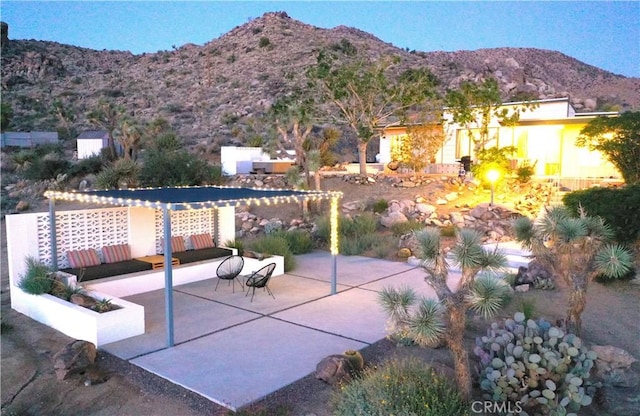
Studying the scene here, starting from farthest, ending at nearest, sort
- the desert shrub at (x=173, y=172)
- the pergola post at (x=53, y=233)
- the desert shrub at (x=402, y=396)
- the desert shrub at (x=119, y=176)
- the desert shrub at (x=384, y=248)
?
the desert shrub at (x=173, y=172)
the desert shrub at (x=119, y=176)
the desert shrub at (x=384, y=248)
the pergola post at (x=53, y=233)
the desert shrub at (x=402, y=396)

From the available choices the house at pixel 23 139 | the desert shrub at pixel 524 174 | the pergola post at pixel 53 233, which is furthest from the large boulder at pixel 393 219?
the house at pixel 23 139

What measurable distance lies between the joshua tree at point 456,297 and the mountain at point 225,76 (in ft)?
104

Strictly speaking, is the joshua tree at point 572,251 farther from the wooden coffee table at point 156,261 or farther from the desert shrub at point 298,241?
the desert shrub at point 298,241

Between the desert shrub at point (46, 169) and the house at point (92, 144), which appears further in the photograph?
the house at point (92, 144)

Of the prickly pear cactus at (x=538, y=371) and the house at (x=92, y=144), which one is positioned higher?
the house at (x=92, y=144)

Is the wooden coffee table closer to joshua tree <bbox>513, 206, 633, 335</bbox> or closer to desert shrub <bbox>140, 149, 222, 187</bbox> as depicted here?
joshua tree <bbox>513, 206, 633, 335</bbox>

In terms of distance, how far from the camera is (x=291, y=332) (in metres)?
7.85

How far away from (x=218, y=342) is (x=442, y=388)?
3528mm

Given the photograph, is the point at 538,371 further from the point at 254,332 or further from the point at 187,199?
the point at 187,199

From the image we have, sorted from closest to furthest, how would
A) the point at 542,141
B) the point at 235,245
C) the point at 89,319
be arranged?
the point at 89,319 < the point at 235,245 < the point at 542,141

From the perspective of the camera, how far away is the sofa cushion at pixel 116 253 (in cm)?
1044

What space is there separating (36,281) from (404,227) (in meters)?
10.2

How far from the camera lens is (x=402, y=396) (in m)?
4.77

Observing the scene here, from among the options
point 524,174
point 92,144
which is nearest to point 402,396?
point 524,174
